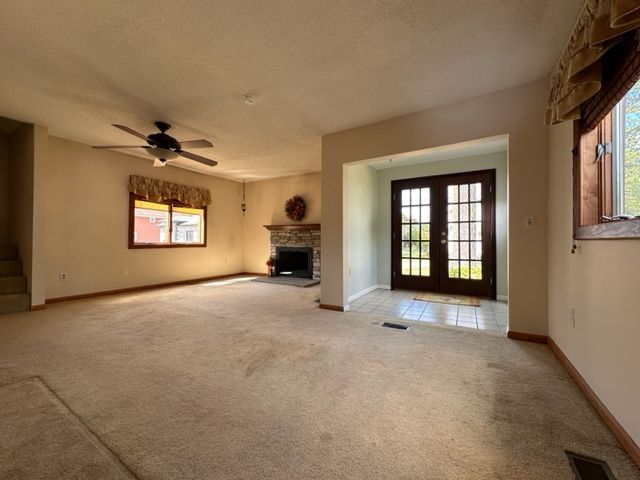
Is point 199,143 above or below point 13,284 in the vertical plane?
above

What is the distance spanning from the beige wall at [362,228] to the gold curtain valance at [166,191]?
379 centimetres

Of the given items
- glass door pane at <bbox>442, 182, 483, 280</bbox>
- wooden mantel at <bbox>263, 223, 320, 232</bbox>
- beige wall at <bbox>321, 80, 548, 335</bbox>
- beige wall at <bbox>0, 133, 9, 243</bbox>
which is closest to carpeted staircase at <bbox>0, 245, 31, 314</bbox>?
beige wall at <bbox>0, 133, 9, 243</bbox>

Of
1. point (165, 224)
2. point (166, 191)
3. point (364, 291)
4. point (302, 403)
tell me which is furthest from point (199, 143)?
point (364, 291)

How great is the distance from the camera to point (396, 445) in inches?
A: 53.2

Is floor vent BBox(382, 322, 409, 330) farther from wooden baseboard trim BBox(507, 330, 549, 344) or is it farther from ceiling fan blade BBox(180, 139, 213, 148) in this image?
ceiling fan blade BBox(180, 139, 213, 148)

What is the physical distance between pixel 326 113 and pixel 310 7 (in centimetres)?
154

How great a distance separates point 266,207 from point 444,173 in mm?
4515

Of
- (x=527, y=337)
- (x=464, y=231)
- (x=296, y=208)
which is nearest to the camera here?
(x=527, y=337)

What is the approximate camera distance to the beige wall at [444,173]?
4.61m

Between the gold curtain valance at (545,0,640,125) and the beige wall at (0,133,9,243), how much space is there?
723cm

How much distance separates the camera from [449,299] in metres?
4.62

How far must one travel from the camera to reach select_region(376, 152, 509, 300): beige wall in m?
4.61

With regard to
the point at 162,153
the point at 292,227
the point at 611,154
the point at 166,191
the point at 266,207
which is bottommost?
the point at 292,227

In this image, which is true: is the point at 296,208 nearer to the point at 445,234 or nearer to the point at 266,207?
the point at 266,207
